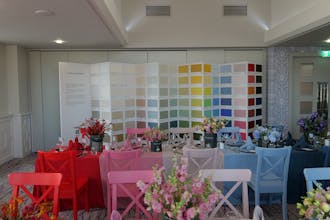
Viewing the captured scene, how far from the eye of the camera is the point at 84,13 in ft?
13.4

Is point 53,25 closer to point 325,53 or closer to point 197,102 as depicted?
point 197,102

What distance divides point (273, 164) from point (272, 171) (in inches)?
7.9

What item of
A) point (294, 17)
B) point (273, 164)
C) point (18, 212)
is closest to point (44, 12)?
point (18, 212)

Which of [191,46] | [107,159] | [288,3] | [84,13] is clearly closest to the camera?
[107,159]

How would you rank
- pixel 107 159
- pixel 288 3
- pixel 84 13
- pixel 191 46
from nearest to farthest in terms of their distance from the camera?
pixel 107 159 → pixel 84 13 → pixel 288 3 → pixel 191 46

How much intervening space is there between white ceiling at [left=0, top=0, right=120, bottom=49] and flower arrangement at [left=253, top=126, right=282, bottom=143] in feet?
8.74

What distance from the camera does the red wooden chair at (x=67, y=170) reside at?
10.7 ft

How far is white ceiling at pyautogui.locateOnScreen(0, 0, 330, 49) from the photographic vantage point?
147 inches

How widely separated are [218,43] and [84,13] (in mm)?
3914

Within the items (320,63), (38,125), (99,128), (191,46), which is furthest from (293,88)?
(38,125)

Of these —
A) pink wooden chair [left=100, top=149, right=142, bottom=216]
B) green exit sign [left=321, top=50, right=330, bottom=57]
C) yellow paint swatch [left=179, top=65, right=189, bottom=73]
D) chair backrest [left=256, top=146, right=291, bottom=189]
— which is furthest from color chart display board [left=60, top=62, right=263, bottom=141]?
chair backrest [left=256, top=146, right=291, bottom=189]

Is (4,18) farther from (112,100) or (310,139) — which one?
(310,139)

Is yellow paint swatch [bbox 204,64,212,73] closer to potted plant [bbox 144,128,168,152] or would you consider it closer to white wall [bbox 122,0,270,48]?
white wall [bbox 122,0,270,48]

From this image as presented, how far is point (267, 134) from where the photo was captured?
398 centimetres
